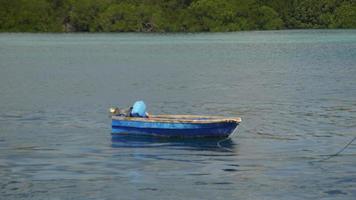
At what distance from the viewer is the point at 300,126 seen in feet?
135

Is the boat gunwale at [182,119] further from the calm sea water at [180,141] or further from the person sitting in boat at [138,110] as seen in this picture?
the calm sea water at [180,141]

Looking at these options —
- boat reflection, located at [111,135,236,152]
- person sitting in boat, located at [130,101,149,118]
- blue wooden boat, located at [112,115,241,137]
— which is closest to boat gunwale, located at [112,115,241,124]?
blue wooden boat, located at [112,115,241,137]

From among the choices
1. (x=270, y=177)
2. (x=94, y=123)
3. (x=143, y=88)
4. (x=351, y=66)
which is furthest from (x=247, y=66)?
(x=270, y=177)

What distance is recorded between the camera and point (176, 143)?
3584 cm

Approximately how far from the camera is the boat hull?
117ft

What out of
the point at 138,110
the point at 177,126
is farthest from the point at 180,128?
the point at 138,110

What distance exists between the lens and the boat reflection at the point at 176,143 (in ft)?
114

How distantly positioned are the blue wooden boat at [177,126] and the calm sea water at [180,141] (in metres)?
Result: 0.42

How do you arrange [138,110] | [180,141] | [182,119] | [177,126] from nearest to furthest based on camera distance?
1. [177,126]
2. [180,141]
3. [182,119]
4. [138,110]

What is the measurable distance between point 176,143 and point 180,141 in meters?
0.41

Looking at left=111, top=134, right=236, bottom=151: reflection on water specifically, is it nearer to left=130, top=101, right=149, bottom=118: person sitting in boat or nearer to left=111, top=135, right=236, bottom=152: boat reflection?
left=111, top=135, right=236, bottom=152: boat reflection

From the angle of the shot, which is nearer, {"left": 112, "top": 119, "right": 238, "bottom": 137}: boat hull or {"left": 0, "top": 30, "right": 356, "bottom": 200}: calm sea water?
{"left": 0, "top": 30, "right": 356, "bottom": 200}: calm sea water

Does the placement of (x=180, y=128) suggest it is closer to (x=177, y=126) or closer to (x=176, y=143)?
(x=177, y=126)

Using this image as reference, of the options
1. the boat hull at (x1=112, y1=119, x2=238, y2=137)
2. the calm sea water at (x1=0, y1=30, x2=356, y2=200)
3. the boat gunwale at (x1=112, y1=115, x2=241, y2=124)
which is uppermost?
the boat gunwale at (x1=112, y1=115, x2=241, y2=124)
